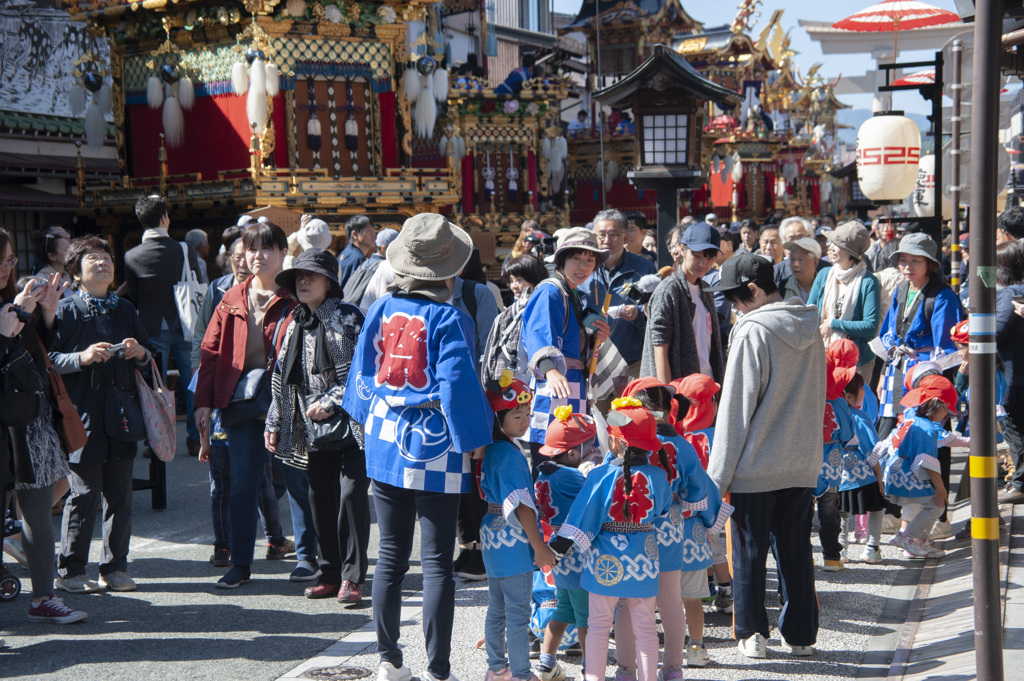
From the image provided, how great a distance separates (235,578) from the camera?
586cm

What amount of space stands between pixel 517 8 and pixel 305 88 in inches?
853

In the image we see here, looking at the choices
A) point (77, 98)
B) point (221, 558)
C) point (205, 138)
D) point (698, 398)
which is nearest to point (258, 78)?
point (205, 138)

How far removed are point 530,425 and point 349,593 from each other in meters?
1.33

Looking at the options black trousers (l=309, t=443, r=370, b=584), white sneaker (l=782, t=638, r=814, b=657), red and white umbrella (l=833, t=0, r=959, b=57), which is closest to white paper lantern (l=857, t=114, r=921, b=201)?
red and white umbrella (l=833, t=0, r=959, b=57)

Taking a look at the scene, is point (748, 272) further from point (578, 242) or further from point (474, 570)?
point (474, 570)

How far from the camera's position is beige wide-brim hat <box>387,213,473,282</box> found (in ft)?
14.3

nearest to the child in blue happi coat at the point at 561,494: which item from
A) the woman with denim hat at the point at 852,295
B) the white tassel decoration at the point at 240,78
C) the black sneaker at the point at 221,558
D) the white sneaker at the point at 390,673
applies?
the white sneaker at the point at 390,673

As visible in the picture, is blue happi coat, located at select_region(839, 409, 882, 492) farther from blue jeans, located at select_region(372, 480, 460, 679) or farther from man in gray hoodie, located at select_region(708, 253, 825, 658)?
blue jeans, located at select_region(372, 480, 460, 679)

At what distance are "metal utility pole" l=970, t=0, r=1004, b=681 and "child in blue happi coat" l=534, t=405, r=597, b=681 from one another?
61.2 inches

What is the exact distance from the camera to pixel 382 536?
438 centimetres

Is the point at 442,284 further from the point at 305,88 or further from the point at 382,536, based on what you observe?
the point at 305,88

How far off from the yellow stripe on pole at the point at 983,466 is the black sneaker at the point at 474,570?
314 centimetres

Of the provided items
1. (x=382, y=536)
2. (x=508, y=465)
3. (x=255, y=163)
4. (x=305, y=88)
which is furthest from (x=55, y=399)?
(x=305, y=88)

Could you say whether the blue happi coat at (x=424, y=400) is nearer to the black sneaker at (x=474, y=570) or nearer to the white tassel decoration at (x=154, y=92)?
the black sneaker at (x=474, y=570)
